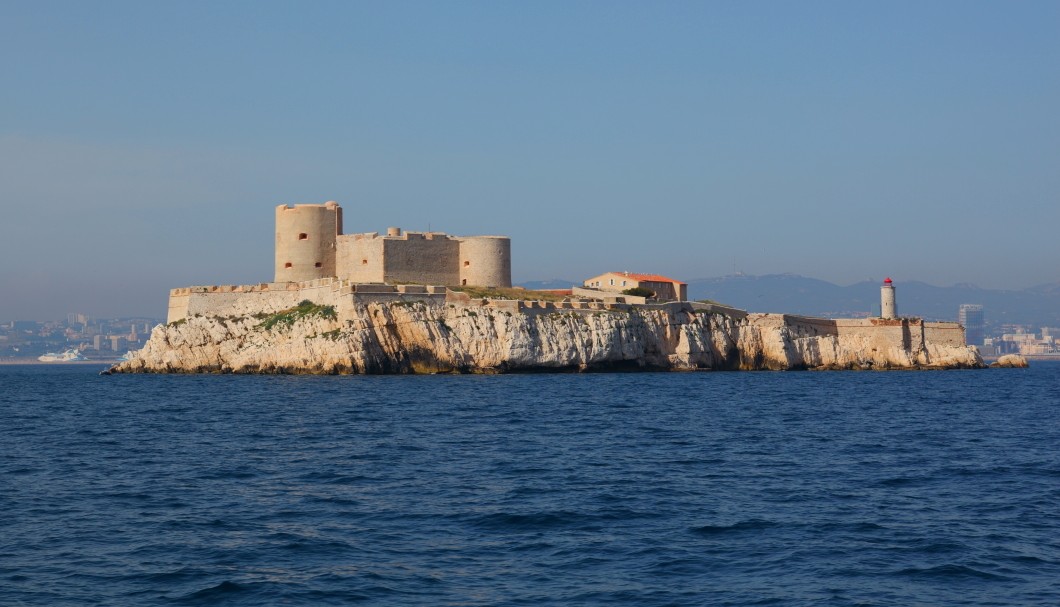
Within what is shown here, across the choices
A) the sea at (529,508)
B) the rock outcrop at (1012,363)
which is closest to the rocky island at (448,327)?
the rock outcrop at (1012,363)

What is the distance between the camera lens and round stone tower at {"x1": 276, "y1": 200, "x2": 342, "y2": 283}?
7475 cm

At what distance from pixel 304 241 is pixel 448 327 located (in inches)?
606

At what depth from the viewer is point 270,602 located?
551 inches

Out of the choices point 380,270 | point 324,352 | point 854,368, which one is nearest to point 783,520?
point 324,352

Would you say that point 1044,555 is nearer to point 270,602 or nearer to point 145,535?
point 270,602

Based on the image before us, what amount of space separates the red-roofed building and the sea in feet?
156

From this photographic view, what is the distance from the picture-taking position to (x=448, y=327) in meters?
63.8

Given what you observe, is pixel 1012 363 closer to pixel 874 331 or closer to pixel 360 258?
pixel 874 331

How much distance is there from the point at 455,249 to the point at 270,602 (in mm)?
62326

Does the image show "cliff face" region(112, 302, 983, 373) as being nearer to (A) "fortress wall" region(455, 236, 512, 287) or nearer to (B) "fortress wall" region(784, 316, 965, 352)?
(B) "fortress wall" region(784, 316, 965, 352)

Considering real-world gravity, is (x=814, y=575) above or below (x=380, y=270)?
below

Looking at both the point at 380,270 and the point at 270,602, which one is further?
the point at 380,270

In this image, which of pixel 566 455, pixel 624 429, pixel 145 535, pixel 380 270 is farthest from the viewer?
pixel 380 270

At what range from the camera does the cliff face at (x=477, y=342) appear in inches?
2477
